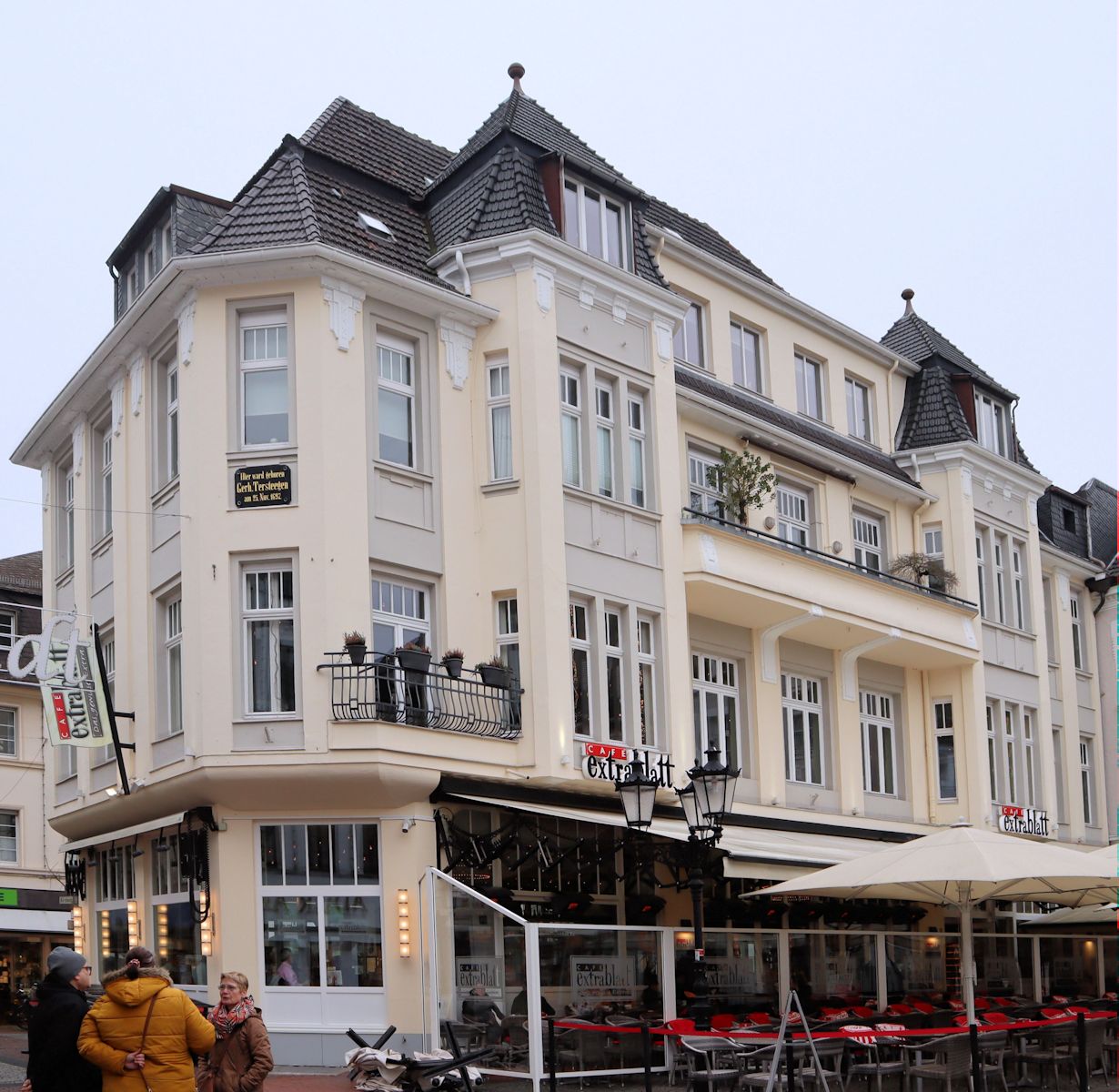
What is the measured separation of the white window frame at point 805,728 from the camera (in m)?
28.2

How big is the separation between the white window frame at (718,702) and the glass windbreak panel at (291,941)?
7469 mm

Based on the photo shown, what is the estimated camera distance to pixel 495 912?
18625mm

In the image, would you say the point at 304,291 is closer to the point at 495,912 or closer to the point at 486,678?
the point at 486,678

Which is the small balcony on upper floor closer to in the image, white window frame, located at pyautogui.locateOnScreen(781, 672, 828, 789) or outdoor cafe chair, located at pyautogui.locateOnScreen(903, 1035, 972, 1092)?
white window frame, located at pyautogui.locateOnScreen(781, 672, 828, 789)

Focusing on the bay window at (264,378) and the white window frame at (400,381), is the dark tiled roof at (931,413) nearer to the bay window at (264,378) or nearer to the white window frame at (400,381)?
the white window frame at (400,381)

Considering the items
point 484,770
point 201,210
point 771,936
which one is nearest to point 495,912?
point 484,770

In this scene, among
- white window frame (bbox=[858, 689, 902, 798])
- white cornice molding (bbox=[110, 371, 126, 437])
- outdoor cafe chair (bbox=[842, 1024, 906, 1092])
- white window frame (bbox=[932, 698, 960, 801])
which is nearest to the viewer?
outdoor cafe chair (bbox=[842, 1024, 906, 1092])

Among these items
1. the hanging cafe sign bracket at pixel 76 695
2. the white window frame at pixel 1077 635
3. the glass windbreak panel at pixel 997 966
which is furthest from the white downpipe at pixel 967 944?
the white window frame at pixel 1077 635

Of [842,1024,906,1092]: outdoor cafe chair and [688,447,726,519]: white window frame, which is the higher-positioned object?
[688,447,726,519]: white window frame

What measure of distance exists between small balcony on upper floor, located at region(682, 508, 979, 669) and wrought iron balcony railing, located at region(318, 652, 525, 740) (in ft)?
13.7

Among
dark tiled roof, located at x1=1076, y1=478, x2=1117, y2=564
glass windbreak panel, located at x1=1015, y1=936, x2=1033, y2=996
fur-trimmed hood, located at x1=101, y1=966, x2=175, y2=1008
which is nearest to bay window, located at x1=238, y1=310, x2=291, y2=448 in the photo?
fur-trimmed hood, located at x1=101, y1=966, x2=175, y2=1008

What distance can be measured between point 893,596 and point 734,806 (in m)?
5.33

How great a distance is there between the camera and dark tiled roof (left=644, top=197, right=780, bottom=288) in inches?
1155

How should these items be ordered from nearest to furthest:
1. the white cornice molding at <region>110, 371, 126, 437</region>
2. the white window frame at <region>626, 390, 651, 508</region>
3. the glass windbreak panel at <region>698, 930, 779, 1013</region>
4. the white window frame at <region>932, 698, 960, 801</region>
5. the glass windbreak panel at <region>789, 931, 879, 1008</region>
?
the glass windbreak panel at <region>698, 930, 779, 1013</region> → the glass windbreak panel at <region>789, 931, 879, 1008</region> → the white cornice molding at <region>110, 371, 126, 437</region> → the white window frame at <region>626, 390, 651, 508</region> → the white window frame at <region>932, 698, 960, 801</region>
